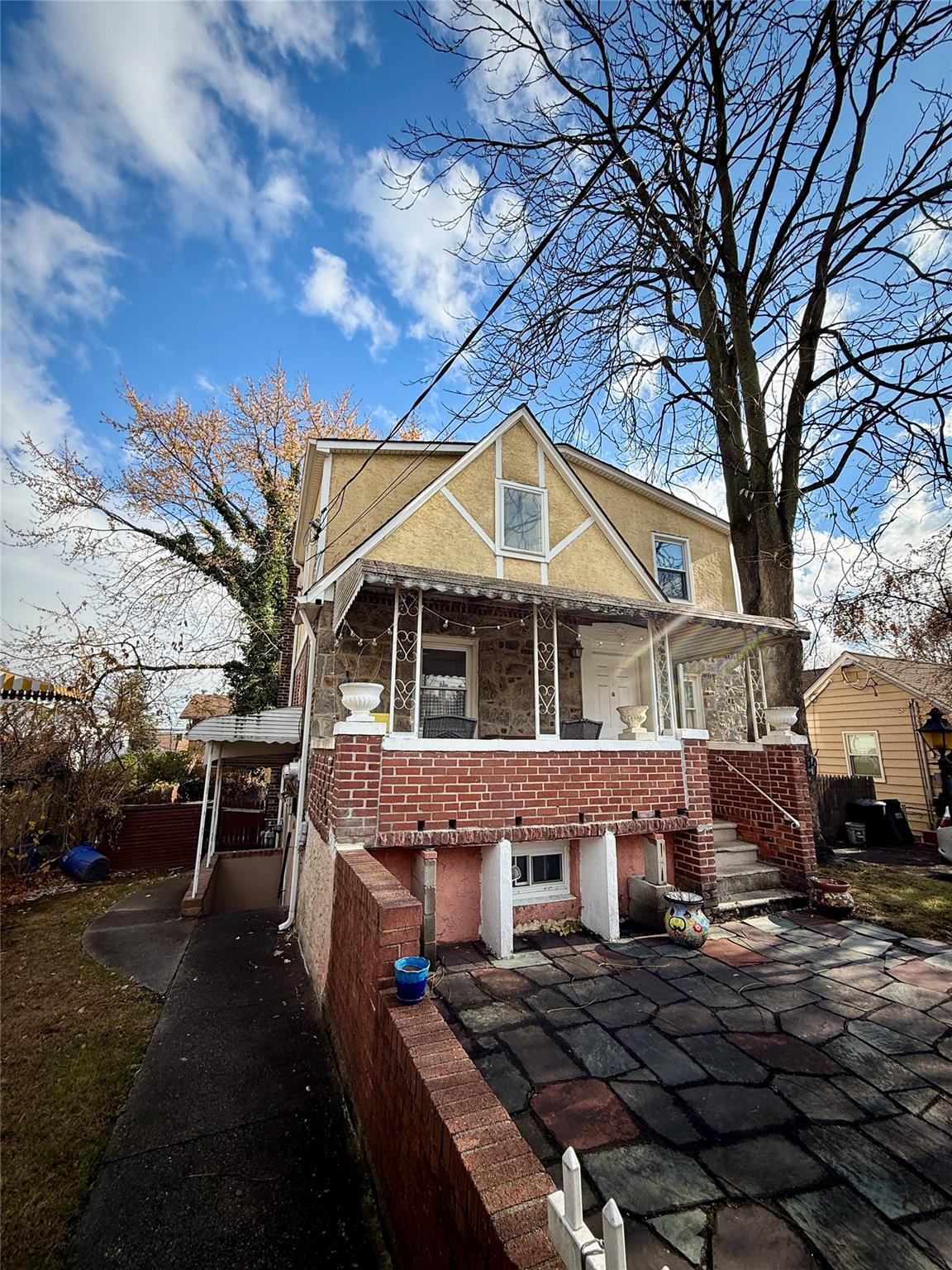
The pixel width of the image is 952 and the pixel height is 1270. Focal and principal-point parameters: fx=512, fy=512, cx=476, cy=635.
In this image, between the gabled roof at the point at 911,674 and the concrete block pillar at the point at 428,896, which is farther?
the gabled roof at the point at 911,674

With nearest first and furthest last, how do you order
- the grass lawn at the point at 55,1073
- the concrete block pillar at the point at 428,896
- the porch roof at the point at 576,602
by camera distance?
the grass lawn at the point at 55,1073, the concrete block pillar at the point at 428,896, the porch roof at the point at 576,602

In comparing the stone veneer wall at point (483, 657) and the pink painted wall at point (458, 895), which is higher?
the stone veneer wall at point (483, 657)

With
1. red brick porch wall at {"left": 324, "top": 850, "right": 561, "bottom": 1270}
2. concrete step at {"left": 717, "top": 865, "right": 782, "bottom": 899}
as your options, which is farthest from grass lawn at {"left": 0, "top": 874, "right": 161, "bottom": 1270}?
concrete step at {"left": 717, "top": 865, "right": 782, "bottom": 899}

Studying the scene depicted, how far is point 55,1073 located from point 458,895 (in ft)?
11.9

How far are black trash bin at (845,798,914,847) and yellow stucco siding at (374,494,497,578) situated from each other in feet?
35.0

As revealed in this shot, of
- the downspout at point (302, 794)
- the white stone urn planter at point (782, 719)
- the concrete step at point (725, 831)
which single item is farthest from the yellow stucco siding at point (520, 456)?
the concrete step at point (725, 831)

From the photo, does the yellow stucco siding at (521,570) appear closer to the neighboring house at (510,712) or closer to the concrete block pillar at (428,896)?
the neighboring house at (510,712)

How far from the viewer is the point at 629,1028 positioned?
12.7 feet

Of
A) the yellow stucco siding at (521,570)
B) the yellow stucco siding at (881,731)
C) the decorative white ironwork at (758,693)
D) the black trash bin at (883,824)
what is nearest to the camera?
the decorative white ironwork at (758,693)

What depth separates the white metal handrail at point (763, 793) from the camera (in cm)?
684

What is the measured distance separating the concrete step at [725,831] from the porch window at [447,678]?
407cm

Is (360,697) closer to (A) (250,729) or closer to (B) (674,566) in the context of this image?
(A) (250,729)

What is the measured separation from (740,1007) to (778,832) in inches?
140

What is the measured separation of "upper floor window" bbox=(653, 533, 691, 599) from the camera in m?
12.0
